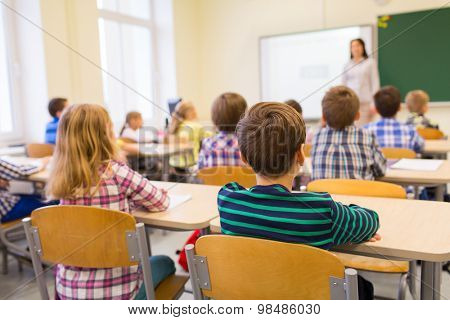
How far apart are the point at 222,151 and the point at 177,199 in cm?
70

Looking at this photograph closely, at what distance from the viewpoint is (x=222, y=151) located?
248cm

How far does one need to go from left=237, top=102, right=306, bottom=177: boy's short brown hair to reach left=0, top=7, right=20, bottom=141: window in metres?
3.72

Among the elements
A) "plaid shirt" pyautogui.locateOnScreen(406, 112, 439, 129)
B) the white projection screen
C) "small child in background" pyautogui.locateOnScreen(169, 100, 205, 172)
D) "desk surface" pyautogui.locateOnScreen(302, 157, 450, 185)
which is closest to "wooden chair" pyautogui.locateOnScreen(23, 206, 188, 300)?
"desk surface" pyautogui.locateOnScreen(302, 157, 450, 185)

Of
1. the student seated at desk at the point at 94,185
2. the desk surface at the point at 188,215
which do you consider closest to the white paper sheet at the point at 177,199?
the desk surface at the point at 188,215

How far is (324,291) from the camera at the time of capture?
98 centimetres

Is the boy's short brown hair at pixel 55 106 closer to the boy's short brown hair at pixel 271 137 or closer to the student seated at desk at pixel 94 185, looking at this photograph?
the student seated at desk at pixel 94 185

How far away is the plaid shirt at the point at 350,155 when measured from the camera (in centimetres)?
216

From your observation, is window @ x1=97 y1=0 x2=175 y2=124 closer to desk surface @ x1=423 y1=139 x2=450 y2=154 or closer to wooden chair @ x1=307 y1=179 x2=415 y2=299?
desk surface @ x1=423 y1=139 x2=450 y2=154

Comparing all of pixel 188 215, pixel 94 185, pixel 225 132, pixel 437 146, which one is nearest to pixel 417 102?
pixel 437 146

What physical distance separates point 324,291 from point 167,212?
0.83 meters
